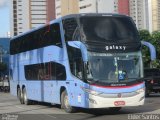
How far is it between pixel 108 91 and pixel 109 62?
1.07 metres

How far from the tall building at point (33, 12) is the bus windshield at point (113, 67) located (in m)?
97.6

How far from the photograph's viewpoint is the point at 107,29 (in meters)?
17.7

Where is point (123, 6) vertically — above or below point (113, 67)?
above

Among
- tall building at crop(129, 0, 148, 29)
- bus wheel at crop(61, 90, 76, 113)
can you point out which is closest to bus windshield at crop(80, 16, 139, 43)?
bus wheel at crop(61, 90, 76, 113)

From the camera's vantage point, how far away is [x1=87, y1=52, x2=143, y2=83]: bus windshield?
17.0 metres

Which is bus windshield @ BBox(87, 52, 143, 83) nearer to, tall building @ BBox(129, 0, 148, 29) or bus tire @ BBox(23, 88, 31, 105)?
bus tire @ BBox(23, 88, 31, 105)

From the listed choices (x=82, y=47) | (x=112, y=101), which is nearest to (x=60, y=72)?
(x=82, y=47)

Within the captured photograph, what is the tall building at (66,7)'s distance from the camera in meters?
101

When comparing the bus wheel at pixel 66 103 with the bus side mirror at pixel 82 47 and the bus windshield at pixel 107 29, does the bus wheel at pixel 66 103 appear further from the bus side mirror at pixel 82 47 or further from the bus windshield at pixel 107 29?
the bus windshield at pixel 107 29

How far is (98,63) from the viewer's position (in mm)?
17078

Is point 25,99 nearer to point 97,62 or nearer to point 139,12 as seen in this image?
point 97,62

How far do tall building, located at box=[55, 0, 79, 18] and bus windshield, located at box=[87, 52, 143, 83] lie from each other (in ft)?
267

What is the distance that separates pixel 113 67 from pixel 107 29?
156 cm

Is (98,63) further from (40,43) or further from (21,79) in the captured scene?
(21,79)
